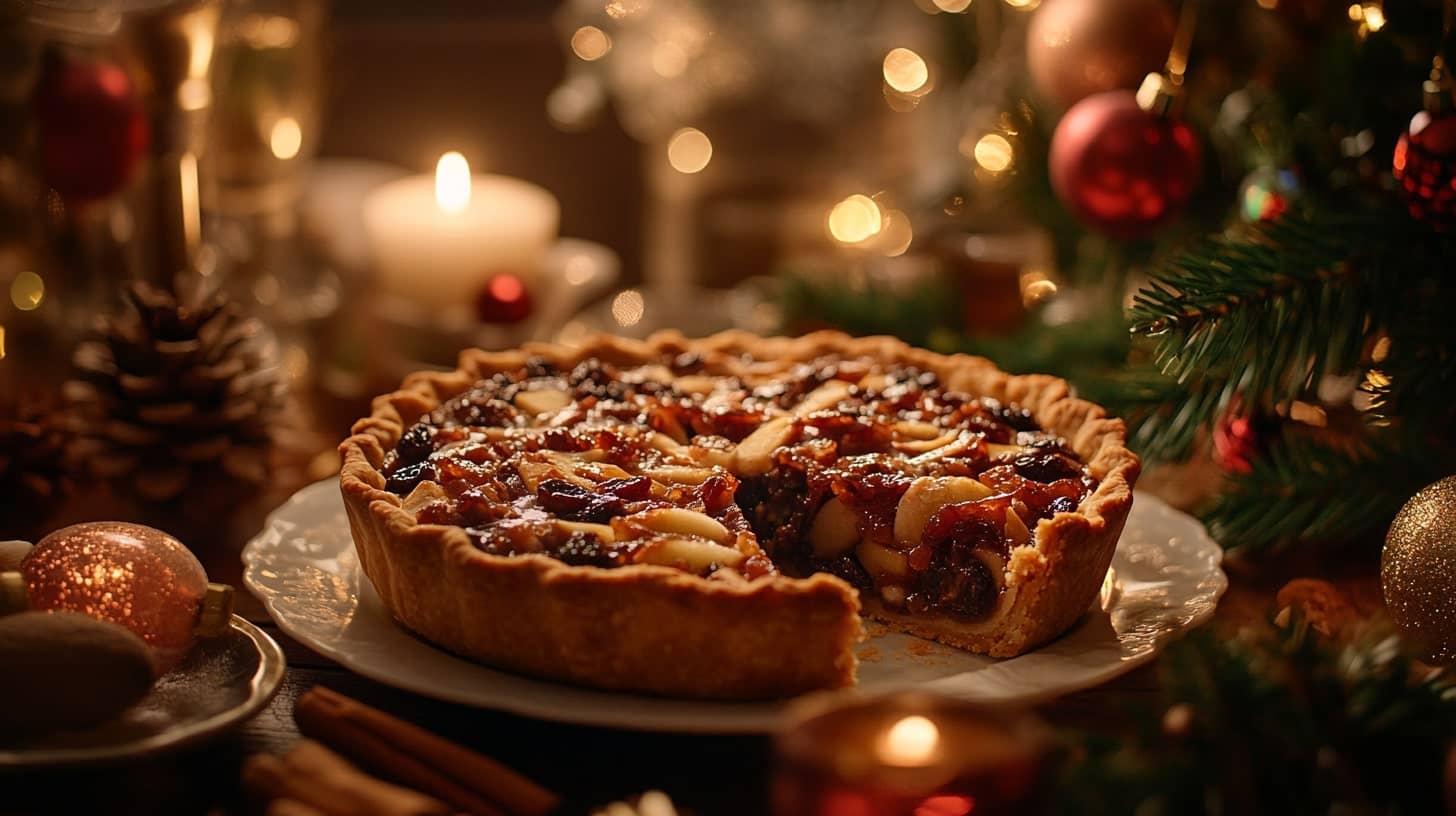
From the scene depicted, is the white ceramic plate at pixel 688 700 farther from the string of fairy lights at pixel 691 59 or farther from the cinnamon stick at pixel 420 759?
the string of fairy lights at pixel 691 59


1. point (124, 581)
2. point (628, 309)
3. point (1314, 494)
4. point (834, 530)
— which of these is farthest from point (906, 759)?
point (628, 309)

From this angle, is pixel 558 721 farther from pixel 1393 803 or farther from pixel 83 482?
pixel 83 482

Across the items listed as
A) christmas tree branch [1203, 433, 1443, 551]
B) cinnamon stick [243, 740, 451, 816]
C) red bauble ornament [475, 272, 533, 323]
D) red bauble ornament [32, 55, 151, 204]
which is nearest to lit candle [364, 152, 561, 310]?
red bauble ornament [475, 272, 533, 323]

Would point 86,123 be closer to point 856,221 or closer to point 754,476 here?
point 754,476

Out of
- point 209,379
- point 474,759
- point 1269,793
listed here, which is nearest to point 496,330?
point 209,379

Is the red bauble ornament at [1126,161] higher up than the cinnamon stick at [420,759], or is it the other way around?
the red bauble ornament at [1126,161]

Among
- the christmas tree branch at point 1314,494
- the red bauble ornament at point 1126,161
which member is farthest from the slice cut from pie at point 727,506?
the red bauble ornament at point 1126,161

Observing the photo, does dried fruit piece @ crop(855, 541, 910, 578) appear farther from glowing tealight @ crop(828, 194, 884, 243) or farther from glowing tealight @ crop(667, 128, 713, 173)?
glowing tealight @ crop(667, 128, 713, 173)
